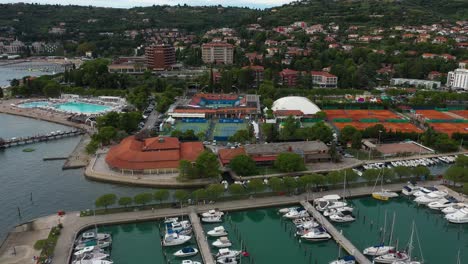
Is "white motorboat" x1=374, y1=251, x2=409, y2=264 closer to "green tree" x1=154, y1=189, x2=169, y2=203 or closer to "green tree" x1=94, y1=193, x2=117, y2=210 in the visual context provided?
"green tree" x1=154, y1=189, x2=169, y2=203

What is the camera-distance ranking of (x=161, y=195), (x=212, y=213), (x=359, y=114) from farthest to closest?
(x=359, y=114)
(x=161, y=195)
(x=212, y=213)

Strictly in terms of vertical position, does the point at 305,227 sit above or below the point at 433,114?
below

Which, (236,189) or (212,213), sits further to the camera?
(236,189)

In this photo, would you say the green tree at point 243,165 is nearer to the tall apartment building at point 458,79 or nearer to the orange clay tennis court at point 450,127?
the orange clay tennis court at point 450,127

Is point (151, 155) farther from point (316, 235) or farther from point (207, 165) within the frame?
point (316, 235)

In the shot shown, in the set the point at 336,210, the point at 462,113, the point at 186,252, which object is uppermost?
the point at 462,113

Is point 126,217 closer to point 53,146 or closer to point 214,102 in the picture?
point 53,146

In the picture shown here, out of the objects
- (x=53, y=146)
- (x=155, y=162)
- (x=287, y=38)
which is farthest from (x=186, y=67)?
(x=155, y=162)

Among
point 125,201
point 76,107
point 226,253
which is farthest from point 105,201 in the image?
point 76,107
